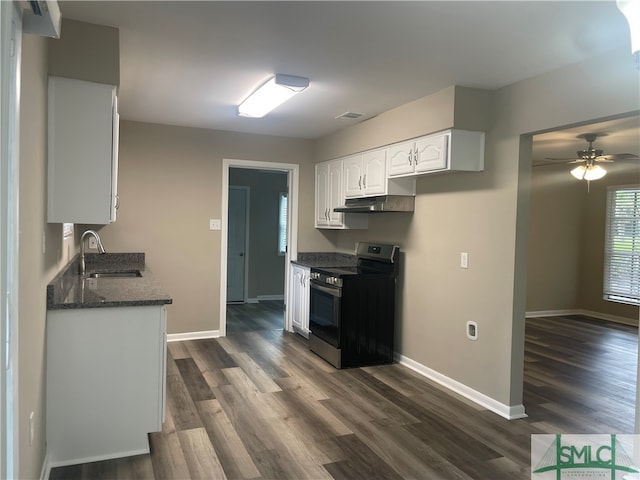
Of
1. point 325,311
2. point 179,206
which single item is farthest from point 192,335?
point 325,311

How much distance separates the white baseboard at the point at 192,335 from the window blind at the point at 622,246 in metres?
6.00

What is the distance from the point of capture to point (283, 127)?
200 inches

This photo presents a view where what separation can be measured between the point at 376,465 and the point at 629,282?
6.17 m

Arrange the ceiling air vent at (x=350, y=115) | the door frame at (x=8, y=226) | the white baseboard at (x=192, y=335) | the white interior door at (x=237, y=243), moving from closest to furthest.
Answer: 1. the door frame at (x=8, y=226)
2. the ceiling air vent at (x=350, y=115)
3. the white baseboard at (x=192, y=335)
4. the white interior door at (x=237, y=243)

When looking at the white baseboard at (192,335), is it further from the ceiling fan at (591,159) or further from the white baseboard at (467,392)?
the ceiling fan at (591,159)

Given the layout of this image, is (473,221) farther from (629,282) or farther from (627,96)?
(629,282)

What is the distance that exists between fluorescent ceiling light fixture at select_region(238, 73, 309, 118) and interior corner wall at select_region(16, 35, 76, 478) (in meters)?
1.47

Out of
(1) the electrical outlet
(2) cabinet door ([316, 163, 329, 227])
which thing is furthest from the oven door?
(1) the electrical outlet

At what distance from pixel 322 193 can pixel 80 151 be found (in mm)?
3391

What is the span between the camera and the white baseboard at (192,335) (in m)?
5.15

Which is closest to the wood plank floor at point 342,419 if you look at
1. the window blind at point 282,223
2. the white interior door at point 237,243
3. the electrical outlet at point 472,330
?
the electrical outlet at point 472,330

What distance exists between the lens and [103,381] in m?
2.56

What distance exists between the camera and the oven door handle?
172 inches

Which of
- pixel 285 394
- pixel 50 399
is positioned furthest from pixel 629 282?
pixel 50 399
